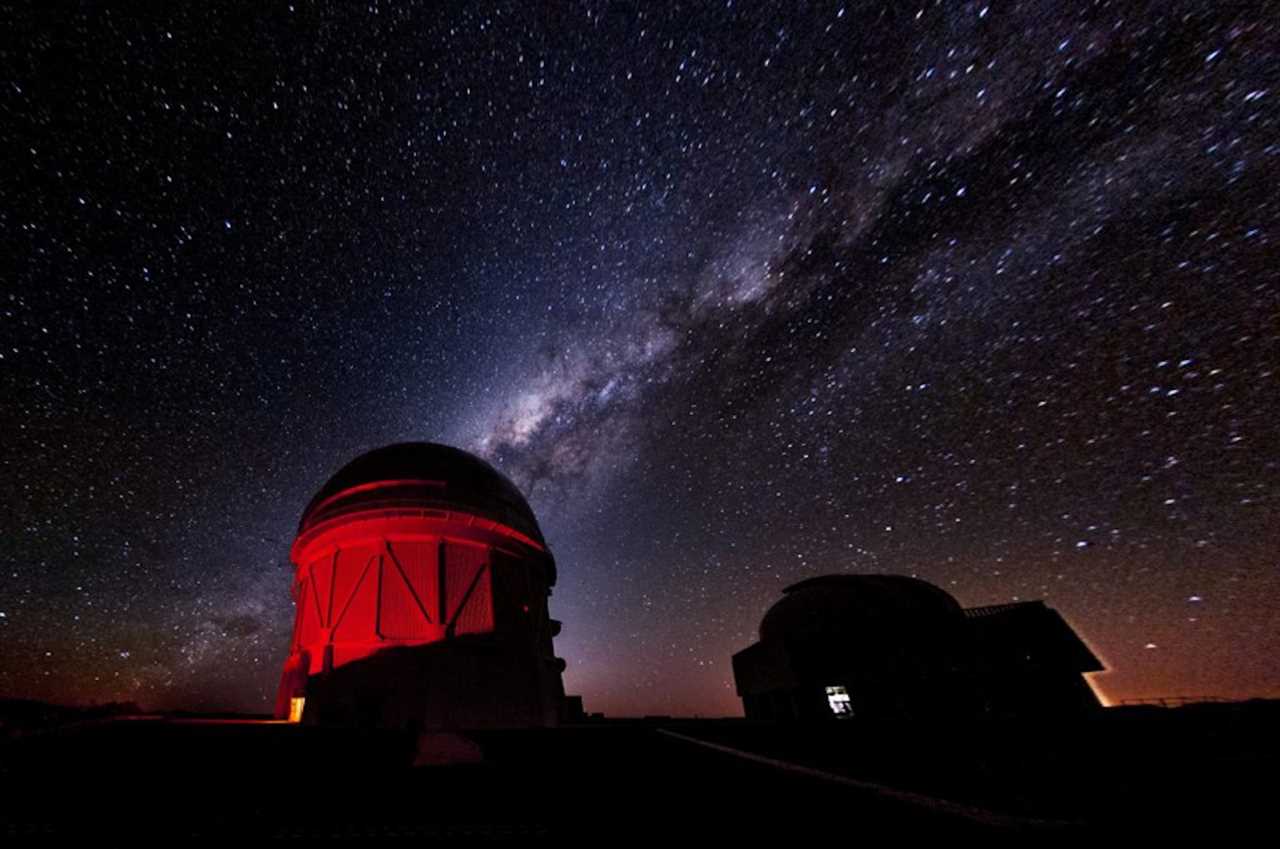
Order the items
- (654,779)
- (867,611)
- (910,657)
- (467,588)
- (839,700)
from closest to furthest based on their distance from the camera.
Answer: (654,779)
(467,588)
(910,657)
(839,700)
(867,611)

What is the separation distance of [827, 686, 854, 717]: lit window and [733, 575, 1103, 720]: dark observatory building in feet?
0.12

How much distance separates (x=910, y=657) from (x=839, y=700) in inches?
123

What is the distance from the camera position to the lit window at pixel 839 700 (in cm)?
1720

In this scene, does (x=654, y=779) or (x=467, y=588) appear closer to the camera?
(x=654, y=779)

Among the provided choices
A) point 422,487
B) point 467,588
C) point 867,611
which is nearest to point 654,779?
point 467,588

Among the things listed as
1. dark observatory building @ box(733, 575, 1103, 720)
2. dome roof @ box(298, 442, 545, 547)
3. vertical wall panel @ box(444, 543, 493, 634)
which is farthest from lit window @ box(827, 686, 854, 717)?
vertical wall panel @ box(444, 543, 493, 634)

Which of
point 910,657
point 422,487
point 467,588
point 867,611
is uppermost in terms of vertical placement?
point 422,487

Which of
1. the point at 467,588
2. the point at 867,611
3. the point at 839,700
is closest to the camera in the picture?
the point at 467,588

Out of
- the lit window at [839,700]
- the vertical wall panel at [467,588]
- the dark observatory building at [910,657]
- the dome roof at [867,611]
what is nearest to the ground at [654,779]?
the vertical wall panel at [467,588]

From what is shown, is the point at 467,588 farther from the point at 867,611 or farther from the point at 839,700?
the point at 867,611

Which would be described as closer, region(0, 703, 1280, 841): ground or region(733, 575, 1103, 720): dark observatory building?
region(0, 703, 1280, 841): ground

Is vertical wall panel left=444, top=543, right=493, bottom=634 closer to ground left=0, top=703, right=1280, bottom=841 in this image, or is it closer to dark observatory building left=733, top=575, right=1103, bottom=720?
ground left=0, top=703, right=1280, bottom=841

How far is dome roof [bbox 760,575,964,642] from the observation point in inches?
684

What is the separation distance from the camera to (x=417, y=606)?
1134cm
